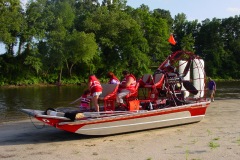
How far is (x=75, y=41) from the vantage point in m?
52.0

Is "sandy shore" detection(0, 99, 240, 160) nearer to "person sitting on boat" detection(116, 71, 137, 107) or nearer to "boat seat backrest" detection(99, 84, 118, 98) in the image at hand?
"person sitting on boat" detection(116, 71, 137, 107)

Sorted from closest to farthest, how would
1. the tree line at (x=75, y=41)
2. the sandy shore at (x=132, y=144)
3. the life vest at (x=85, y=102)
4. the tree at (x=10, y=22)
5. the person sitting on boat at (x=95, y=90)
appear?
the sandy shore at (x=132, y=144), the person sitting on boat at (x=95, y=90), the life vest at (x=85, y=102), the tree at (x=10, y=22), the tree line at (x=75, y=41)

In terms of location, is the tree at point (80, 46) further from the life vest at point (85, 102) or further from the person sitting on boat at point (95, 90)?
the person sitting on boat at point (95, 90)

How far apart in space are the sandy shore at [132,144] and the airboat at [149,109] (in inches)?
14.0

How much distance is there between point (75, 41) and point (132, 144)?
4310 centimetres

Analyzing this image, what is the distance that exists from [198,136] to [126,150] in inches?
118

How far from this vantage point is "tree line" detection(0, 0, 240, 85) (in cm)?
5153

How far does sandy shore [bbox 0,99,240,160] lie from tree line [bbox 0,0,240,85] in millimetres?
37653

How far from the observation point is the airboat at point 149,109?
35.1 ft

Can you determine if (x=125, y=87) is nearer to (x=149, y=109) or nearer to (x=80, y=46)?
(x=149, y=109)

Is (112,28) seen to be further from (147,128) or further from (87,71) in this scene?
(147,128)

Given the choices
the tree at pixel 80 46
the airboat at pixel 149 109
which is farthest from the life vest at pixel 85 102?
the tree at pixel 80 46

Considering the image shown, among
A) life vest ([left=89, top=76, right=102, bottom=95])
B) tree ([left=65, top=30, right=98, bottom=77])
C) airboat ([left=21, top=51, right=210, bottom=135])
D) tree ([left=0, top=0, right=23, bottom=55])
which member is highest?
tree ([left=0, top=0, right=23, bottom=55])

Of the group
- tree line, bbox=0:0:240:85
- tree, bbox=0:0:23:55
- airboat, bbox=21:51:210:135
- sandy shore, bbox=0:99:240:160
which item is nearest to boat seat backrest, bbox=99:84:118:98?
airboat, bbox=21:51:210:135
